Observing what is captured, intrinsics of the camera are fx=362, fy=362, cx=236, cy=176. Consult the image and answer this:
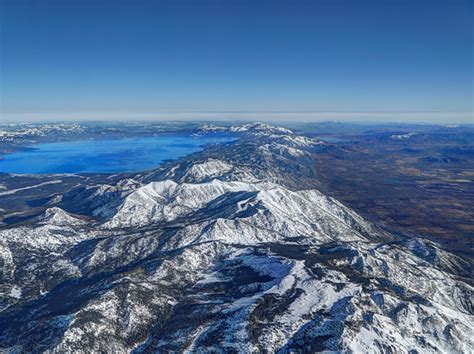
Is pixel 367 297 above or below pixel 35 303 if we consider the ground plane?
above

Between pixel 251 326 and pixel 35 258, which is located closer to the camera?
pixel 251 326

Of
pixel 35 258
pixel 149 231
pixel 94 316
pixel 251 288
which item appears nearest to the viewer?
pixel 94 316

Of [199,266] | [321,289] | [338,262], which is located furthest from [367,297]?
[199,266]

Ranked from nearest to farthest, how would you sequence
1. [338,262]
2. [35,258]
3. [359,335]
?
1. [359,335]
2. [338,262]
3. [35,258]

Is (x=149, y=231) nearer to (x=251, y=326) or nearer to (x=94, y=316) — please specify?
(x=94, y=316)

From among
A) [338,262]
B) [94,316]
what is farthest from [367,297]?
[94,316]

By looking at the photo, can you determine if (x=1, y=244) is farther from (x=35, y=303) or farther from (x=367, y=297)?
(x=367, y=297)
